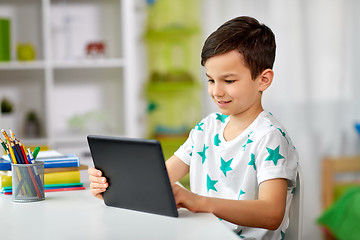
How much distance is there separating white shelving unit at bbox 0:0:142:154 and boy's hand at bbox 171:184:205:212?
91.0 inches

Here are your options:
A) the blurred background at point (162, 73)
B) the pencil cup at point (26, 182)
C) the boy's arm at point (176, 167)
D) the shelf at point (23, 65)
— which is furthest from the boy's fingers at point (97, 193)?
the shelf at point (23, 65)

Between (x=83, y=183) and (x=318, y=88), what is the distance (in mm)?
2510

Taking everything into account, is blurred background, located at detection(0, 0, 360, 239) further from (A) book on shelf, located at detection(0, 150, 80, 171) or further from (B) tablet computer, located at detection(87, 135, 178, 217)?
(B) tablet computer, located at detection(87, 135, 178, 217)

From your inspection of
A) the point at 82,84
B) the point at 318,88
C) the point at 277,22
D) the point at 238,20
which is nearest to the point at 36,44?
the point at 82,84

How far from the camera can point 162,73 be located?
3.49m

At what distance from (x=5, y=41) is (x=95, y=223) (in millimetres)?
2530

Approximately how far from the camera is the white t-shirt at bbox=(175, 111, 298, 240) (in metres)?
1.24

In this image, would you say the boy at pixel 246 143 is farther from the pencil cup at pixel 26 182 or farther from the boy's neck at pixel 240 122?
the pencil cup at pixel 26 182

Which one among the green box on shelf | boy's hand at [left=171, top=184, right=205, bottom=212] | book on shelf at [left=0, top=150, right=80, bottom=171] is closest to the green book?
the green box on shelf

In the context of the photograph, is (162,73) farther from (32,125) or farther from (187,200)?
(187,200)

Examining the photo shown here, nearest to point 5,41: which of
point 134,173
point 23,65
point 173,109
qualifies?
point 23,65

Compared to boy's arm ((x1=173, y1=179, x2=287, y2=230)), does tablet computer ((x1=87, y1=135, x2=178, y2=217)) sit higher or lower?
higher

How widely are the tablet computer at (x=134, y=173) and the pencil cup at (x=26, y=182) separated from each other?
0.16 m

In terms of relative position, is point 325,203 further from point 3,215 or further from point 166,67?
point 3,215
